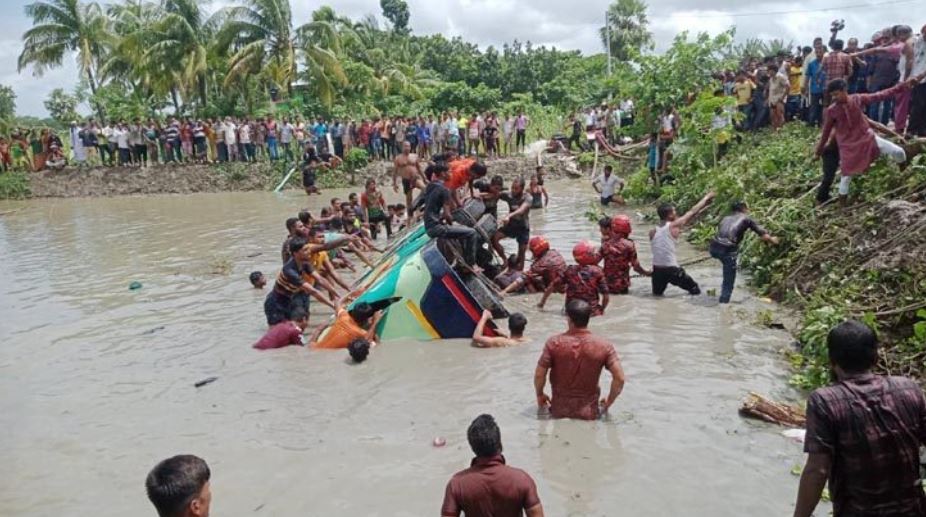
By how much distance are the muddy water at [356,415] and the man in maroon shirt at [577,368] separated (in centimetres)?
16

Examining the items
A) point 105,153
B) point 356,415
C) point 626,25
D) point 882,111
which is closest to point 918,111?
point 882,111

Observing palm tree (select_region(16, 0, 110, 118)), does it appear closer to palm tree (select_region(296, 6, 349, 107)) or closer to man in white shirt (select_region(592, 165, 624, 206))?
palm tree (select_region(296, 6, 349, 107))

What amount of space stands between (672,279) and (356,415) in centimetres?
494

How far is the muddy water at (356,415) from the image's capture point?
520 centimetres

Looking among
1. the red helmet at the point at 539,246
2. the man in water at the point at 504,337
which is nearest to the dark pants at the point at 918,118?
the red helmet at the point at 539,246

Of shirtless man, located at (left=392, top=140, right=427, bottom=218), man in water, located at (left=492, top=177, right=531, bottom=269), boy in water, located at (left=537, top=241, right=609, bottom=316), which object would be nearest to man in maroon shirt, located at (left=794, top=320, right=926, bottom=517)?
boy in water, located at (left=537, top=241, right=609, bottom=316)

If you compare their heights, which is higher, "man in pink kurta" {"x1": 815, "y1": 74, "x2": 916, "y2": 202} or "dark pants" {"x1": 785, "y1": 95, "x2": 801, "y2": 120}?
"dark pants" {"x1": 785, "y1": 95, "x2": 801, "y2": 120}

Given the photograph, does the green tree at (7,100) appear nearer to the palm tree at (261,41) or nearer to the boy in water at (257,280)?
the palm tree at (261,41)

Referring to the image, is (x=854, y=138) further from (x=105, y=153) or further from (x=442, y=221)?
(x=105, y=153)

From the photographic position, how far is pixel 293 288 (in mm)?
9242

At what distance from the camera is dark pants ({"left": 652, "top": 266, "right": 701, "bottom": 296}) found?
9648 millimetres

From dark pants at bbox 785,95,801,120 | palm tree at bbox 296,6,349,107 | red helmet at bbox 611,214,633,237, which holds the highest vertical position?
palm tree at bbox 296,6,349,107

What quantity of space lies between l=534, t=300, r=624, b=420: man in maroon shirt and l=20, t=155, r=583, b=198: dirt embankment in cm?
2152

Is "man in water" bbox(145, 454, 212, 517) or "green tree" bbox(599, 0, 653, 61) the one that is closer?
"man in water" bbox(145, 454, 212, 517)
